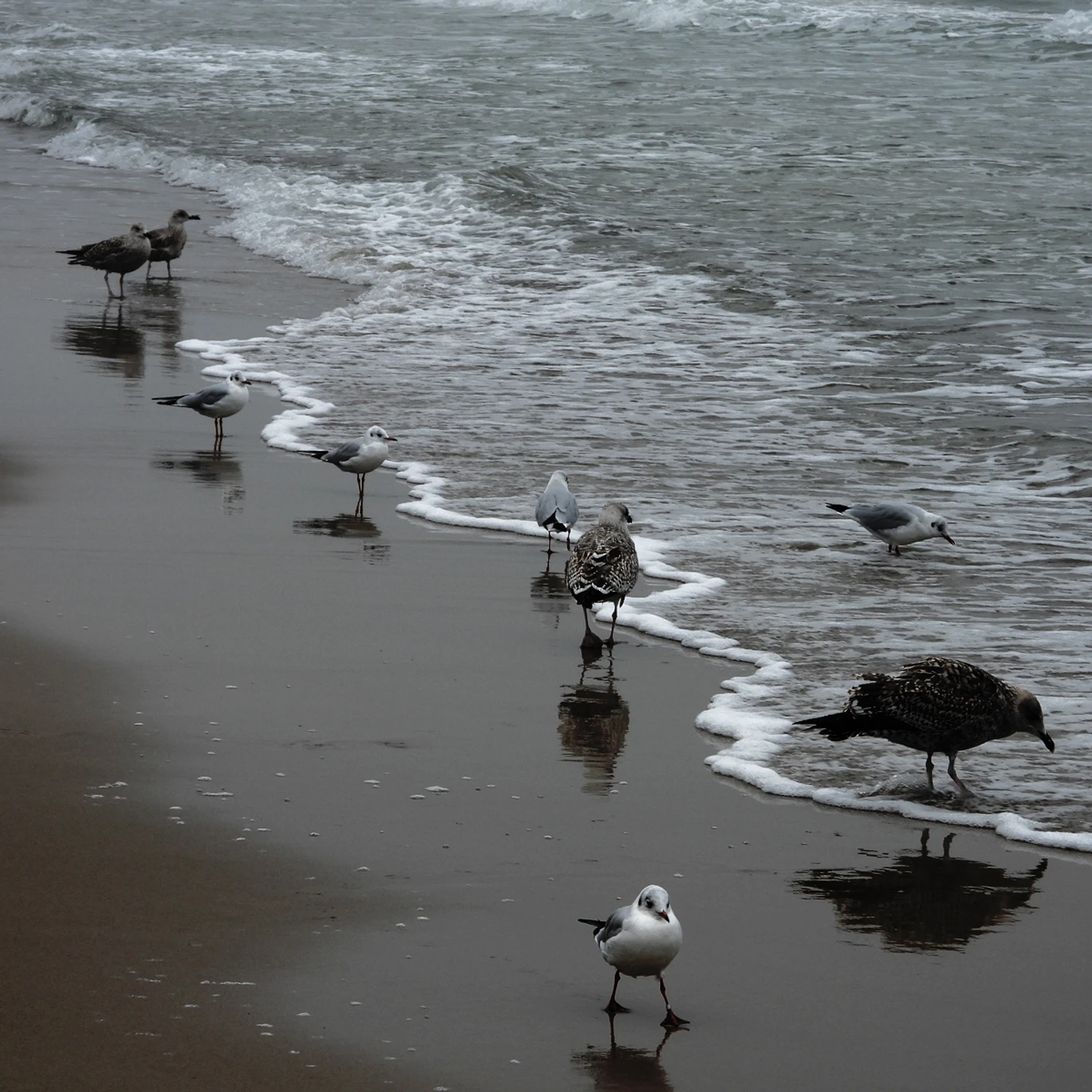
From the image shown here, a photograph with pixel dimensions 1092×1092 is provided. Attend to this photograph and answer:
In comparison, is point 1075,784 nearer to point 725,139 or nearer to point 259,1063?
point 259,1063

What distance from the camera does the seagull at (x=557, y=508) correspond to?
8219mm

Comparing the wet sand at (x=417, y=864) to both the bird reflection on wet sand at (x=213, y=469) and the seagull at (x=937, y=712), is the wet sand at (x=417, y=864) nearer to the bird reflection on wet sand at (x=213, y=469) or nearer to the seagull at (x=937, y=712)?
the seagull at (x=937, y=712)

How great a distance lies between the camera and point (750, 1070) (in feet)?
12.9

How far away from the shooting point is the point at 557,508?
823cm

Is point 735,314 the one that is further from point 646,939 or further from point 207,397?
point 646,939

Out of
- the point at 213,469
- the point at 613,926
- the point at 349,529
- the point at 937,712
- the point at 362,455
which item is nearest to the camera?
the point at 613,926

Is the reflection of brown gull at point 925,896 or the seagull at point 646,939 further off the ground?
the seagull at point 646,939

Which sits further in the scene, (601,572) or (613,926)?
(601,572)

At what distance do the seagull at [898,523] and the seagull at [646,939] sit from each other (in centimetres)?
467

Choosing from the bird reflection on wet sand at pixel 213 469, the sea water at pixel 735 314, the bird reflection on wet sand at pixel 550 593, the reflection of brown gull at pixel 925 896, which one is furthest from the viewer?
the bird reflection on wet sand at pixel 213 469

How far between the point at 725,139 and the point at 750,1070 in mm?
22906

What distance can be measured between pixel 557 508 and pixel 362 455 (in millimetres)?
1561

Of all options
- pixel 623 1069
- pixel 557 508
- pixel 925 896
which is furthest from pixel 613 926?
pixel 557 508

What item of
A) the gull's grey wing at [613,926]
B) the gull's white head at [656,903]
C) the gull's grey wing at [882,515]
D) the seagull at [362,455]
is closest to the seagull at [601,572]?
the gull's grey wing at [882,515]
